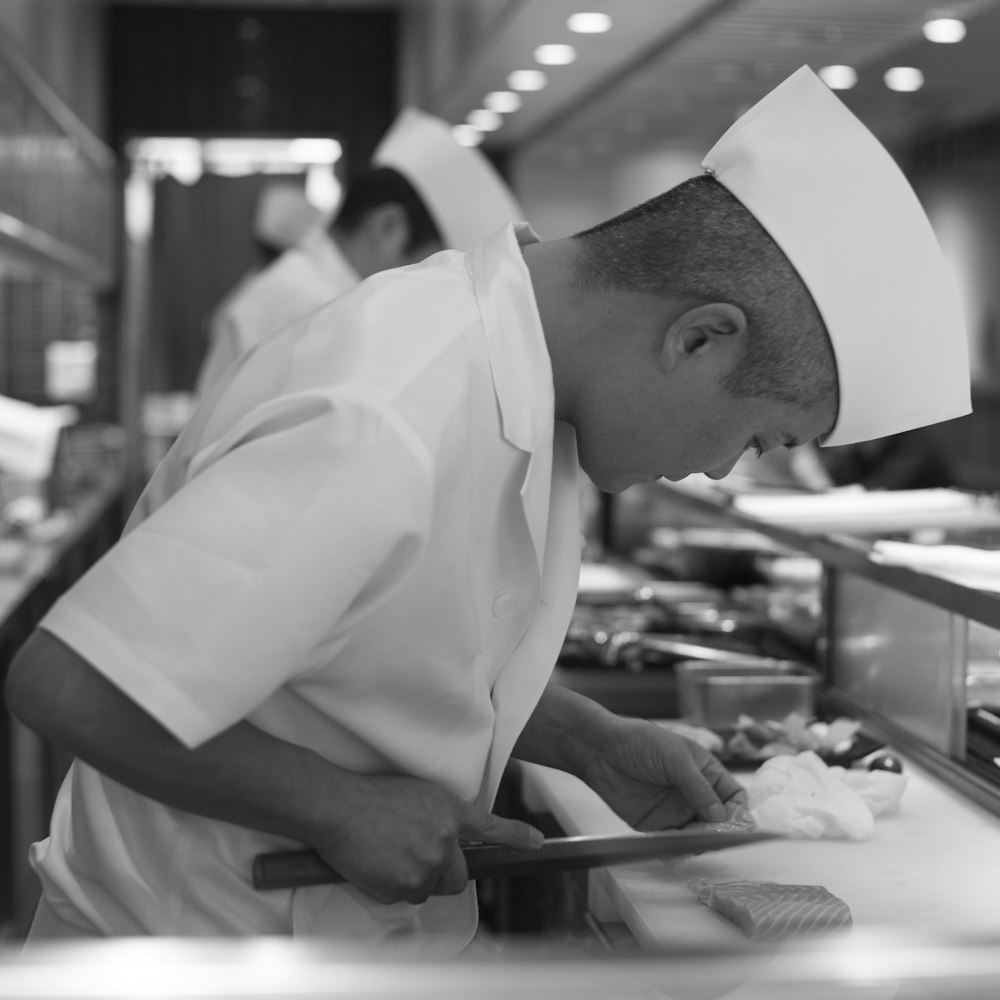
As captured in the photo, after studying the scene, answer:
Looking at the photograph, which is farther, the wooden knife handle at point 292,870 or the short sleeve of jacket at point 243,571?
the wooden knife handle at point 292,870

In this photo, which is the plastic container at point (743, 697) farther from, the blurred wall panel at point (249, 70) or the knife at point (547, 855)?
the blurred wall panel at point (249, 70)

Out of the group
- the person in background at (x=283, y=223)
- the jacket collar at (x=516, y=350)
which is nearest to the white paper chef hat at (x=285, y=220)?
the person in background at (x=283, y=223)

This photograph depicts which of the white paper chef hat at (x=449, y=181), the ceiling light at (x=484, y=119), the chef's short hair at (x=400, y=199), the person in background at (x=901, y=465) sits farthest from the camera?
the ceiling light at (x=484, y=119)

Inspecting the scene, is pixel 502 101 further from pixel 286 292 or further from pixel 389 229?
pixel 389 229

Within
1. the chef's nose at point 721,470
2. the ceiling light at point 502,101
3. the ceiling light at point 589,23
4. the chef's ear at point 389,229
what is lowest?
the chef's nose at point 721,470

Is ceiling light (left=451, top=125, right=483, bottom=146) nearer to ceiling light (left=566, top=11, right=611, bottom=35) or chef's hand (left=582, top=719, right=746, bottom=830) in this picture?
ceiling light (left=566, top=11, right=611, bottom=35)

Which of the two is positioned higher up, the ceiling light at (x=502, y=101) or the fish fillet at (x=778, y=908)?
the ceiling light at (x=502, y=101)

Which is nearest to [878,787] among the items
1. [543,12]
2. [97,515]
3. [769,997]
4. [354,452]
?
[354,452]

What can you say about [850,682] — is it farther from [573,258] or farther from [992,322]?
[992,322]

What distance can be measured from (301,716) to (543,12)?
11.0ft

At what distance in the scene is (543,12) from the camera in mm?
4027

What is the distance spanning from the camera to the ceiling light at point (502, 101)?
18.0 feet

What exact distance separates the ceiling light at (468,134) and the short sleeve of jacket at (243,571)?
568 centimetres

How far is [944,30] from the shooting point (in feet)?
12.1
